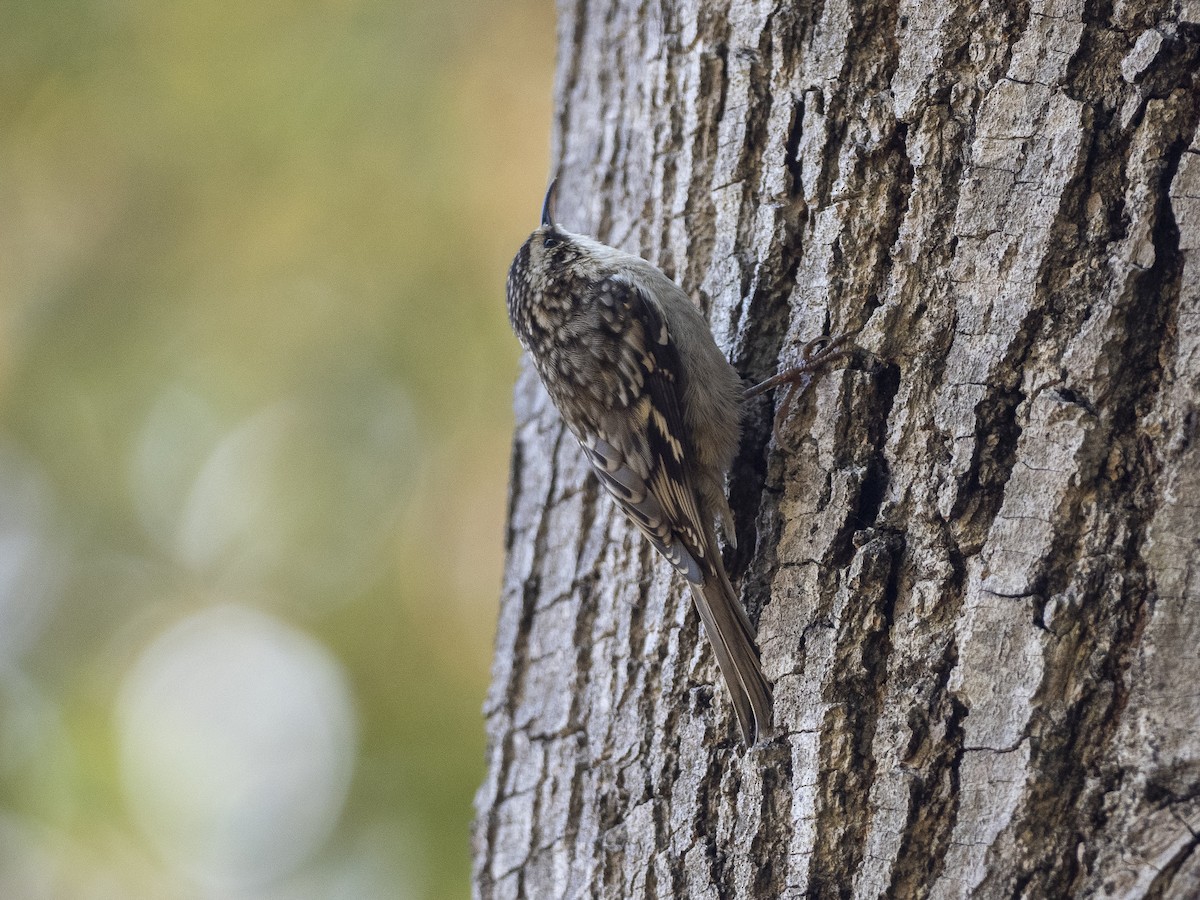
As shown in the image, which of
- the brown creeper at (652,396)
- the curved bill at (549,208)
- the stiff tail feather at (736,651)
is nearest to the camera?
the stiff tail feather at (736,651)

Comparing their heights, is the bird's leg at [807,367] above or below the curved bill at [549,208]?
below

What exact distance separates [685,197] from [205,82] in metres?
2.66

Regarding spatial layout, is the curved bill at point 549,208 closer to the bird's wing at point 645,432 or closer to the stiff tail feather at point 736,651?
the bird's wing at point 645,432

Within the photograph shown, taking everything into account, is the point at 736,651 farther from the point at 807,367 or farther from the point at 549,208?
the point at 549,208

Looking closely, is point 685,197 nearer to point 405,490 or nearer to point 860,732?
point 860,732

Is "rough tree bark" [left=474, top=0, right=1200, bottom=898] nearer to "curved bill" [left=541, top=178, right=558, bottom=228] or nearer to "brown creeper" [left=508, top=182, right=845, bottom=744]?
"brown creeper" [left=508, top=182, right=845, bottom=744]

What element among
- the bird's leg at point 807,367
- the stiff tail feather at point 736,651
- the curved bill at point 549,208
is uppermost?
the curved bill at point 549,208

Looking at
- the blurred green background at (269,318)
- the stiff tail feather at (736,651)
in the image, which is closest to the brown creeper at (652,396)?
the stiff tail feather at (736,651)

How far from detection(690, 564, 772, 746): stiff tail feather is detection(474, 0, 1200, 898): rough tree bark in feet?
0.10

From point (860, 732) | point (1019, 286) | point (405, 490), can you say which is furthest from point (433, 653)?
point (1019, 286)

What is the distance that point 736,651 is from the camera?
1817mm

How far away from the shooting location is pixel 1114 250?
1.54 m

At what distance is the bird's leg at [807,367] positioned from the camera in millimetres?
1836

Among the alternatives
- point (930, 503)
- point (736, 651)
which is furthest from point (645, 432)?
point (930, 503)
